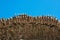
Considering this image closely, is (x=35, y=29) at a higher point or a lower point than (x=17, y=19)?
lower

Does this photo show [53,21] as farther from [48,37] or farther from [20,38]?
[20,38]

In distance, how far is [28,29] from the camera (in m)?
5.99

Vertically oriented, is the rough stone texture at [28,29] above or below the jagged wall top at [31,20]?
below

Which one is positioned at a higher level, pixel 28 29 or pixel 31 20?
pixel 31 20

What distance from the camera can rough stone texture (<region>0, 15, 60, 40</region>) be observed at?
589 cm

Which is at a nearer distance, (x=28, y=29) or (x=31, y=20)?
(x=28, y=29)

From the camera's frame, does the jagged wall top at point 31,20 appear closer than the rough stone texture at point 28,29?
No

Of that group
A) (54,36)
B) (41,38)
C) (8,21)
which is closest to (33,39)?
(41,38)

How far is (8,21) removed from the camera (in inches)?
249

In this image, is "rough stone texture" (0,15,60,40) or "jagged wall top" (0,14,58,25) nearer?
"rough stone texture" (0,15,60,40)

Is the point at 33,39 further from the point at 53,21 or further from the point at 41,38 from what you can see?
the point at 53,21

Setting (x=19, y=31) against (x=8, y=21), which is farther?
(x=8, y=21)

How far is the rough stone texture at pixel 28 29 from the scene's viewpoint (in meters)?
5.89

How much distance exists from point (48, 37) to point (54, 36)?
23 cm
